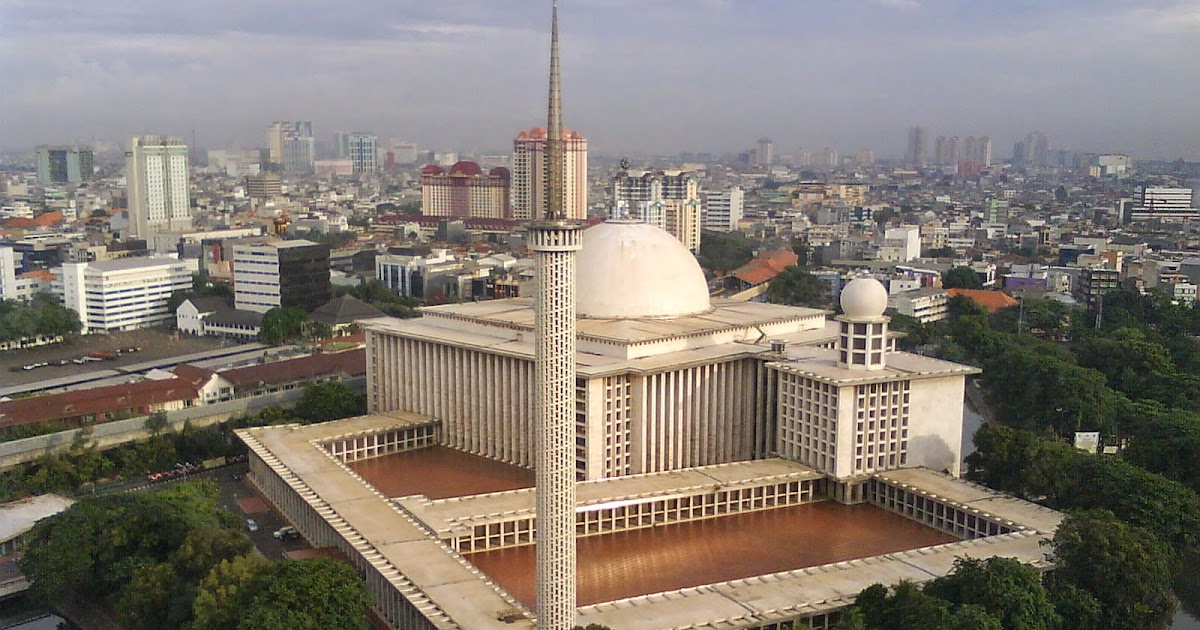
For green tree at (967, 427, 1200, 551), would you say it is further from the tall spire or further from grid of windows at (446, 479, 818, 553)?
the tall spire

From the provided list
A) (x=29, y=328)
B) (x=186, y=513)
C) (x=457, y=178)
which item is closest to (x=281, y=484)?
(x=186, y=513)

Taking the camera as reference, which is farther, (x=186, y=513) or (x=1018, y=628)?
(x=186, y=513)

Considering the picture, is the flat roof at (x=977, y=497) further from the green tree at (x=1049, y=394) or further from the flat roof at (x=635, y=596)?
the green tree at (x=1049, y=394)

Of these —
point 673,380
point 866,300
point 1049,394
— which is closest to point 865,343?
point 866,300

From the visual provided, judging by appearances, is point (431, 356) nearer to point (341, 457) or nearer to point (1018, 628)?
point (341, 457)

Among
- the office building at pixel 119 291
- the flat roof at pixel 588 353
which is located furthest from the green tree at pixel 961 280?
the office building at pixel 119 291
